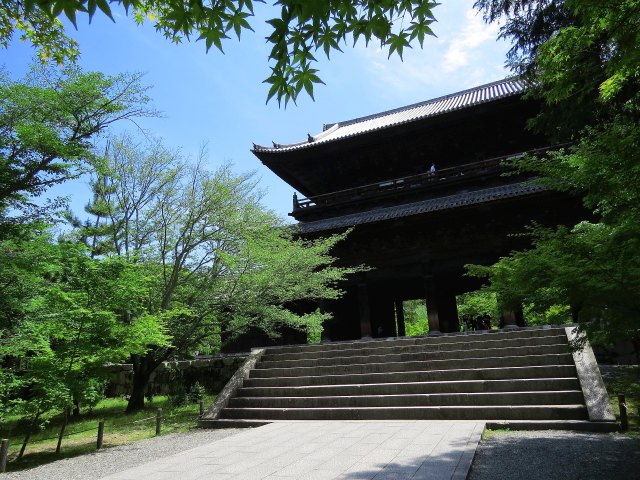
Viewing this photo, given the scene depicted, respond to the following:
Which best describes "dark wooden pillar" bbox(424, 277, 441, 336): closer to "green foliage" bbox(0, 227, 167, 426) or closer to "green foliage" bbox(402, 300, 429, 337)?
"green foliage" bbox(0, 227, 167, 426)

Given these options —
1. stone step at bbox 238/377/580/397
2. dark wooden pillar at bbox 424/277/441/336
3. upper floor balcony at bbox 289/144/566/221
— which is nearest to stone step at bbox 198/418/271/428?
stone step at bbox 238/377/580/397

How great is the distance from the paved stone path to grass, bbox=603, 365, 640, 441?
1968 mm

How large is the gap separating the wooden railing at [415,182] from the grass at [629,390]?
22.3 ft

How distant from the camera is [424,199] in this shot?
1410 centimetres

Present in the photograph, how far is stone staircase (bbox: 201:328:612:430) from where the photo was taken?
7066 millimetres

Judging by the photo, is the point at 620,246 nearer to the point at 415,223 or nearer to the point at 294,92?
the point at 294,92

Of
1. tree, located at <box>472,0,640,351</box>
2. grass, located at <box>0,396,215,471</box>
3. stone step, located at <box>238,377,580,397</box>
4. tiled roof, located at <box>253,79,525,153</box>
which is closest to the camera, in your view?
tree, located at <box>472,0,640,351</box>

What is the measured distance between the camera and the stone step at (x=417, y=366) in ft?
26.5

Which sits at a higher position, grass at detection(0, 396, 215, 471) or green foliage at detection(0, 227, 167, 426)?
green foliage at detection(0, 227, 167, 426)

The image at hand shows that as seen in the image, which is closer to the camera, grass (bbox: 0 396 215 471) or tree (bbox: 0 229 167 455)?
tree (bbox: 0 229 167 455)

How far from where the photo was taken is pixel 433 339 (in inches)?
408

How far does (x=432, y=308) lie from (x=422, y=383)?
5035 mm

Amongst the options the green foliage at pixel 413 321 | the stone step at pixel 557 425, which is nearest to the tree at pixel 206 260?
the stone step at pixel 557 425

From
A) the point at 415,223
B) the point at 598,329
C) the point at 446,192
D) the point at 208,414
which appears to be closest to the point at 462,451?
the point at 598,329
